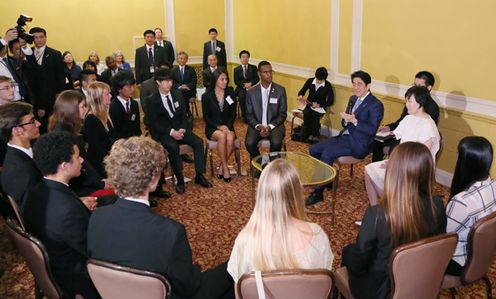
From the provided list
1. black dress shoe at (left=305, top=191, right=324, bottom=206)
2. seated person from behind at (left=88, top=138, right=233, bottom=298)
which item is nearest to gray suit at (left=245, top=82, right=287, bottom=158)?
black dress shoe at (left=305, top=191, right=324, bottom=206)

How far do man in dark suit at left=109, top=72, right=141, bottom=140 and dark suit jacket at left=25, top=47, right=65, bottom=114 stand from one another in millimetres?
1731

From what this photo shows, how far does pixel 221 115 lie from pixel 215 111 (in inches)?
3.8

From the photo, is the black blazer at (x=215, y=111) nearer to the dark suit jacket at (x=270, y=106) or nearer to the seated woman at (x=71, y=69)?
the dark suit jacket at (x=270, y=106)

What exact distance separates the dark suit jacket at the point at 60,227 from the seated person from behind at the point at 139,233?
24cm

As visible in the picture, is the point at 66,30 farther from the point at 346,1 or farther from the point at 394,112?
the point at 394,112

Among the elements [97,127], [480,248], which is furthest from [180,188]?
[480,248]

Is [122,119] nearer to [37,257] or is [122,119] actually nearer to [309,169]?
[309,169]

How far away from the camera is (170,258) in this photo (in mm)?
1844

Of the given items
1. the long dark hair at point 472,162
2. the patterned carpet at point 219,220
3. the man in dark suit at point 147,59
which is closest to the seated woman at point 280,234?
the long dark hair at point 472,162

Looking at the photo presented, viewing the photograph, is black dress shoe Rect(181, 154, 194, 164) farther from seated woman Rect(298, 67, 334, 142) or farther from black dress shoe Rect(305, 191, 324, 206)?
black dress shoe Rect(305, 191, 324, 206)

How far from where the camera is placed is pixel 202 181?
508 centimetres

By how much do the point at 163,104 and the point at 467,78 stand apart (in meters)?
3.37

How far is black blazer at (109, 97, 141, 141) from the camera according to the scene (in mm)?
4539

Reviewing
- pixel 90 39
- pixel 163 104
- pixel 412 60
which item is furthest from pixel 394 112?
pixel 90 39
